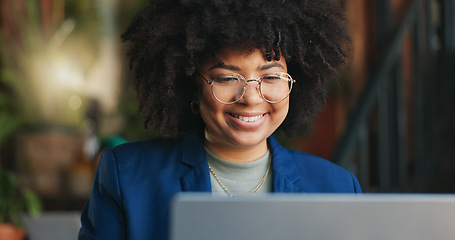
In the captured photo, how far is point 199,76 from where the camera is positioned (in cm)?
132

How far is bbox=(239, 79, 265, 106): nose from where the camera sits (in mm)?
1233

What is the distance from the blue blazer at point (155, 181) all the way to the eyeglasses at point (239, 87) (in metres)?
0.20

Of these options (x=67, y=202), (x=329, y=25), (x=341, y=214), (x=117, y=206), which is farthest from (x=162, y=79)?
(x=67, y=202)

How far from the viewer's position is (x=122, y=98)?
17.0 feet

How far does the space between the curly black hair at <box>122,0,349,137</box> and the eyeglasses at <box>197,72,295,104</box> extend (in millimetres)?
54

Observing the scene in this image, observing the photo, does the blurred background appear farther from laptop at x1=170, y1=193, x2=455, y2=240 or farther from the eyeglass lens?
laptop at x1=170, y1=193, x2=455, y2=240

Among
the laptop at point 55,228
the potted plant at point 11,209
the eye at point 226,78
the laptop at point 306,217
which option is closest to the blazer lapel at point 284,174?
the eye at point 226,78

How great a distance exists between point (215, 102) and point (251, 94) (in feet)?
0.28

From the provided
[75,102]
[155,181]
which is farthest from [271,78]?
[75,102]

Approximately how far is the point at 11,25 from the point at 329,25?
12.5ft

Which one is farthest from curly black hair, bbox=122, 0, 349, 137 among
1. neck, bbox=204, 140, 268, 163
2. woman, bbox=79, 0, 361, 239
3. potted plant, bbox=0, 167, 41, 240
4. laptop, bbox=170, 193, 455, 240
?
potted plant, bbox=0, 167, 41, 240

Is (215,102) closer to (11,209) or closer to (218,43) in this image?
(218,43)

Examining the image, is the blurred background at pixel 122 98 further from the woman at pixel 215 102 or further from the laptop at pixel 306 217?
the laptop at pixel 306 217

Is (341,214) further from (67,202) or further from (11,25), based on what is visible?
(11,25)
